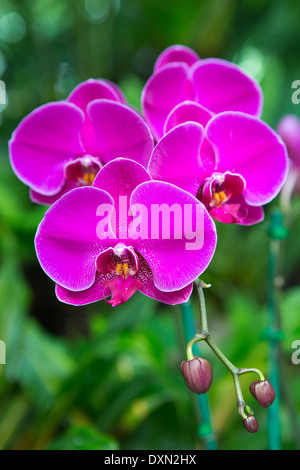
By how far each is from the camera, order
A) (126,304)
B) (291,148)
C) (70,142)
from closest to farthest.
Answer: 1. (70,142)
2. (291,148)
3. (126,304)

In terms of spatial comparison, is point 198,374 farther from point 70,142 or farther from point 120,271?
point 70,142

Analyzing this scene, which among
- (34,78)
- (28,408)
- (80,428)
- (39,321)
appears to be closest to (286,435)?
(80,428)

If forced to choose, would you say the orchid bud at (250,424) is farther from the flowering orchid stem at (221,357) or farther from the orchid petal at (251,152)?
the orchid petal at (251,152)

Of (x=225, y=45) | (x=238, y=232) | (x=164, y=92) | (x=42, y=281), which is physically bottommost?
(x=164, y=92)

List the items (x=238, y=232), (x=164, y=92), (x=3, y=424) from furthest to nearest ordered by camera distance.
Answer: (x=238, y=232), (x=3, y=424), (x=164, y=92)

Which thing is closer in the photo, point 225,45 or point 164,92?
point 164,92

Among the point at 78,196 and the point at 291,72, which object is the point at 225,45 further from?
the point at 78,196

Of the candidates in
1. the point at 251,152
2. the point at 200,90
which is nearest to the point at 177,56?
the point at 200,90
